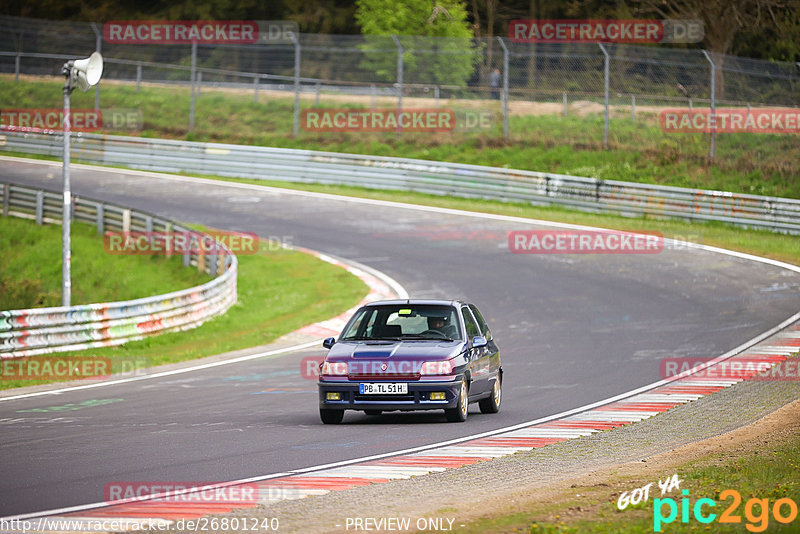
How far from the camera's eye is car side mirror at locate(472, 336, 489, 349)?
522 inches

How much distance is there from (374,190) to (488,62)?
618 centimetres

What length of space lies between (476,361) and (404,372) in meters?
1.12

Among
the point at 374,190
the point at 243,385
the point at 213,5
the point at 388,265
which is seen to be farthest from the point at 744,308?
the point at 213,5

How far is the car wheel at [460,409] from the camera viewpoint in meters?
12.9

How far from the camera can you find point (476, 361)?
13367mm

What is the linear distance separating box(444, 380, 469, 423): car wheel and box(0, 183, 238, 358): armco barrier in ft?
27.6

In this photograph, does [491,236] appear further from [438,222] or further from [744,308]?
[744,308]

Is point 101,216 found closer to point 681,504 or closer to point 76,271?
point 76,271

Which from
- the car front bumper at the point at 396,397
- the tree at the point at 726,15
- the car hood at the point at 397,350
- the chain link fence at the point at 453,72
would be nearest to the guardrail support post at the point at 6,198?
the chain link fence at the point at 453,72

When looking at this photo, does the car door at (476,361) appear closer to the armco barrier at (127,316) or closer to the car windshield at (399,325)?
the car windshield at (399,325)

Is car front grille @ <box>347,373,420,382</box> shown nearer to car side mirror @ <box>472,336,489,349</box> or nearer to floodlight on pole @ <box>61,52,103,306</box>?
car side mirror @ <box>472,336,489,349</box>

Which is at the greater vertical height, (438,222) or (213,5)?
(213,5)

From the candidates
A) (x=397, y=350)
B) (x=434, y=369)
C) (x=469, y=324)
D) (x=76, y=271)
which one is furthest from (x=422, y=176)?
(x=434, y=369)

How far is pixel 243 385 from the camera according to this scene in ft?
53.9
